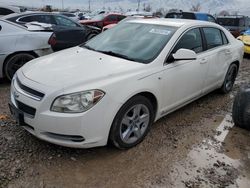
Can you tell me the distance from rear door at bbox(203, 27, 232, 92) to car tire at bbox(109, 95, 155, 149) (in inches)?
63.0

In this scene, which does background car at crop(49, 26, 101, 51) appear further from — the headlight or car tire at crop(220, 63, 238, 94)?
car tire at crop(220, 63, 238, 94)

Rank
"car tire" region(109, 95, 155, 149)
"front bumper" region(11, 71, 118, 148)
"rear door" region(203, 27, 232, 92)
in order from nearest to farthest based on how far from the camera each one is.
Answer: "front bumper" region(11, 71, 118, 148) → "car tire" region(109, 95, 155, 149) → "rear door" region(203, 27, 232, 92)

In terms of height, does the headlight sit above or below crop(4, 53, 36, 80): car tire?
above

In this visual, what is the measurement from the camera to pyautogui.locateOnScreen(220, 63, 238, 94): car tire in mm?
5292

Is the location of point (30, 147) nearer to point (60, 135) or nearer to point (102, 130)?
point (60, 135)

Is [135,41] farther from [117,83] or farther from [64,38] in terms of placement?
[64,38]

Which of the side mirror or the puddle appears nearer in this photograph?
the puddle

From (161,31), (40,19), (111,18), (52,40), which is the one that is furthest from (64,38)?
(111,18)

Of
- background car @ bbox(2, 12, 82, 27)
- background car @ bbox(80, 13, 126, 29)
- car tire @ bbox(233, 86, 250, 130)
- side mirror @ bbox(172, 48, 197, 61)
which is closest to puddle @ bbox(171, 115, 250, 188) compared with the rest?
car tire @ bbox(233, 86, 250, 130)

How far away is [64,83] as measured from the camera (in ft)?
9.27

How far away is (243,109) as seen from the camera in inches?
155

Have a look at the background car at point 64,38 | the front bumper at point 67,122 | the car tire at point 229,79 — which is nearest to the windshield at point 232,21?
the background car at point 64,38

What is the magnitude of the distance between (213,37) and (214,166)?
2466 mm

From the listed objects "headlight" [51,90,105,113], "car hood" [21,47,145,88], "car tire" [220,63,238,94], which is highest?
"car hood" [21,47,145,88]
